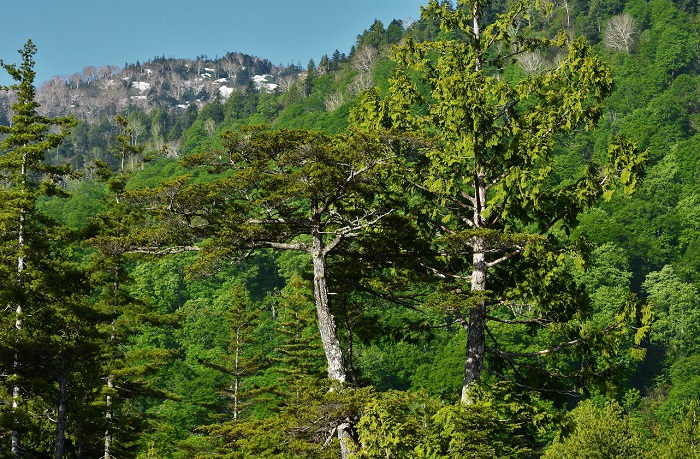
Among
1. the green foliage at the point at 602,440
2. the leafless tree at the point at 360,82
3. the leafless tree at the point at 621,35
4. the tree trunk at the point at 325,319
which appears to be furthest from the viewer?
the leafless tree at the point at 360,82

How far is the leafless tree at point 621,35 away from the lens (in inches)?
4870

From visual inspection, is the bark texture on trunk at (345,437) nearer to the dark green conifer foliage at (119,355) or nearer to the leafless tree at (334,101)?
the dark green conifer foliage at (119,355)

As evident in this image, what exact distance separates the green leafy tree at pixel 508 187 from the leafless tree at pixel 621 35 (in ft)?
383

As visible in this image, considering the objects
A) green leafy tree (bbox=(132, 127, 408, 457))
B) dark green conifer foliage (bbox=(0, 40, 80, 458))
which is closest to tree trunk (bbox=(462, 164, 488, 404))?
green leafy tree (bbox=(132, 127, 408, 457))

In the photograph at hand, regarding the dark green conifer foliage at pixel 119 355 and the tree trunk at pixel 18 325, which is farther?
the dark green conifer foliage at pixel 119 355

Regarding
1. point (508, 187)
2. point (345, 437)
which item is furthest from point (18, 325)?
point (508, 187)

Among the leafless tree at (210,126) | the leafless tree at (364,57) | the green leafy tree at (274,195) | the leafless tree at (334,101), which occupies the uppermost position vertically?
the leafless tree at (364,57)

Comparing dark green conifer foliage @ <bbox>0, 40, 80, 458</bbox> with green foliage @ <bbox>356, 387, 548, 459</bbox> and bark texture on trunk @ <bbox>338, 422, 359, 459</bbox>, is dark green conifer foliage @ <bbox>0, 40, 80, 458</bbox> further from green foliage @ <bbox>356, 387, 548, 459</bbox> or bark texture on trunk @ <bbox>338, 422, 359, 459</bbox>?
green foliage @ <bbox>356, 387, 548, 459</bbox>

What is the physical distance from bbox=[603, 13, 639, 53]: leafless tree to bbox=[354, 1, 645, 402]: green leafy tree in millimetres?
116850

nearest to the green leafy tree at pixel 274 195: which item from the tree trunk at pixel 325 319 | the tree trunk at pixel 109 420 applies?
the tree trunk at pixel 325 319

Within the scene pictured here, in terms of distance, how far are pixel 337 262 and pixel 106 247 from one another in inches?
172

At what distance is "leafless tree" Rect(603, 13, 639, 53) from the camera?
406 ft

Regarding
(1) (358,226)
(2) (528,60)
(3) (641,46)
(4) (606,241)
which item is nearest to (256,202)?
(1) (358,226)

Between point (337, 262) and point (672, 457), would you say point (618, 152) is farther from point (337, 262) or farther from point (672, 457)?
point (672, 457)
